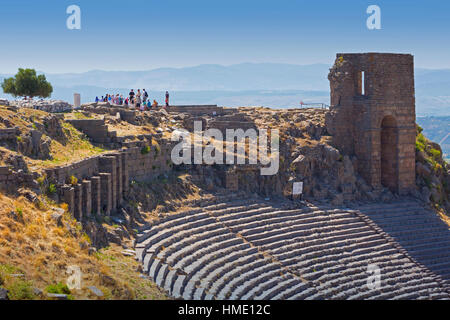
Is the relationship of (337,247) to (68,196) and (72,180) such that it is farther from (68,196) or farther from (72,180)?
(68,196)

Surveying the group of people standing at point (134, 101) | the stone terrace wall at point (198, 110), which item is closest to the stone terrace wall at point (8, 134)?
the group of people standing at point (134, 101)

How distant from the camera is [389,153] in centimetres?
3806

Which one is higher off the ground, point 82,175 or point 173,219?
point 82,175

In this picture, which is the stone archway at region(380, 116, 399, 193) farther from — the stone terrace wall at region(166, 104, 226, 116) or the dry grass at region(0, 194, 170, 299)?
the dry grass at region(0, 194, 170, 299)

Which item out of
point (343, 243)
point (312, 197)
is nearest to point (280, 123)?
point (312, 197)

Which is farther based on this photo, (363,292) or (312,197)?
(312,197)

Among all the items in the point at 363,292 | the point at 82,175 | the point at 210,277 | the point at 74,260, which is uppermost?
the point at 82,175

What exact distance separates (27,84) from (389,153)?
20819 millimetres

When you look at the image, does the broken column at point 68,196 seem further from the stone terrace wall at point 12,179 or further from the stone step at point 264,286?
the stone step at point 264,286

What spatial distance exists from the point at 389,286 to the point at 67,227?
47.4 feet

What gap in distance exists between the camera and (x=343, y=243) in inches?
1179

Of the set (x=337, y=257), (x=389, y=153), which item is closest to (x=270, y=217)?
(x=337, y=257)
